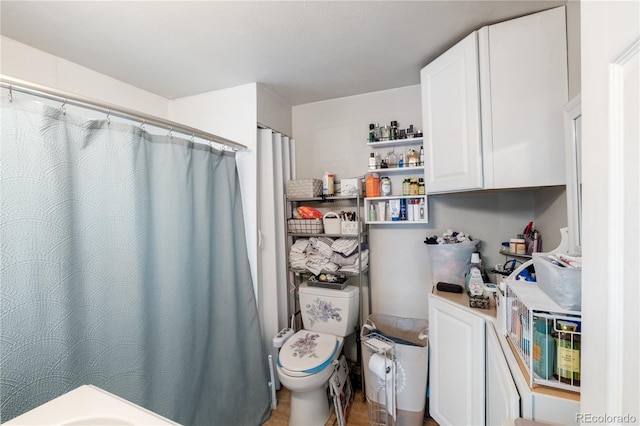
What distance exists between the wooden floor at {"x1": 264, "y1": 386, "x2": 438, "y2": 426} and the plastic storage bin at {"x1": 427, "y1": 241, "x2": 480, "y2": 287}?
0.90 m

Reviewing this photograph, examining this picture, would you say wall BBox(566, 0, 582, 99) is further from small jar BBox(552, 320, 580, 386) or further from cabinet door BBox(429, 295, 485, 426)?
cabinet door BBox(429, 295, 485, 426)

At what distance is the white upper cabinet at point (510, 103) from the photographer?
1.14m

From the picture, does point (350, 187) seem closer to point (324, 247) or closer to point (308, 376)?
point (324, 247)

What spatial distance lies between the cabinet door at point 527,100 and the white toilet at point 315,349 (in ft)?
4.02

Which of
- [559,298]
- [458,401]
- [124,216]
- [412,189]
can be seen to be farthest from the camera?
[412,189]

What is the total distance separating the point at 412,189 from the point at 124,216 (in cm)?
167

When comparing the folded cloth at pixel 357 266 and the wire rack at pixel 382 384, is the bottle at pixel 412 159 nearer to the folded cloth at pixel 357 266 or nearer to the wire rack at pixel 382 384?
the folded cloth at pixel 357 266

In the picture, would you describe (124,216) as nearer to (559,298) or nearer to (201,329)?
(201,329)

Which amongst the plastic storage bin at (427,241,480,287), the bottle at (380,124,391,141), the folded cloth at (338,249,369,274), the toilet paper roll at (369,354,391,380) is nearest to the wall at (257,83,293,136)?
the bottle at (380,124,391,141)

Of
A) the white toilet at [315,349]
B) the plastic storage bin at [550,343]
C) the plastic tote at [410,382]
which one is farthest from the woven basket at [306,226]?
the plastic storage bin at [550,343]

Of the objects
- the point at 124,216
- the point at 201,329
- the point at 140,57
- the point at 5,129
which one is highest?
the point at 140,57

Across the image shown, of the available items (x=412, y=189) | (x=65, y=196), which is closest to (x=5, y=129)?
(x=65, y=196)

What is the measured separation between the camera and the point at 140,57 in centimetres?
149

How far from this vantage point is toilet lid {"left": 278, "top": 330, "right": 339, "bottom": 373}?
1514 mm
